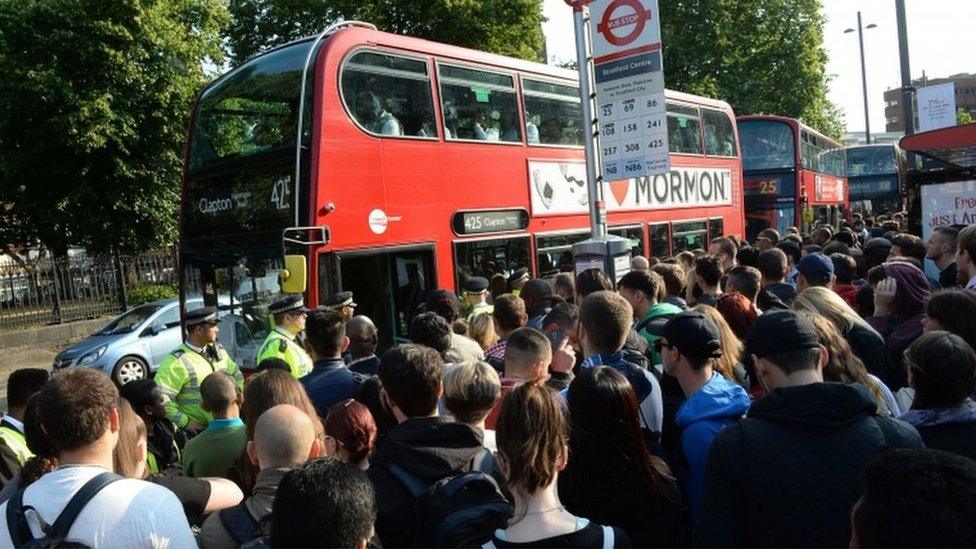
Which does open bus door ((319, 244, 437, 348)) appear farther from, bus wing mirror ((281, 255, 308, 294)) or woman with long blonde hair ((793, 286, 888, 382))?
woman with long blonde hair ((793, 286, 888, 382))

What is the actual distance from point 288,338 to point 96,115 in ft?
54.6

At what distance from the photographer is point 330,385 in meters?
4.27

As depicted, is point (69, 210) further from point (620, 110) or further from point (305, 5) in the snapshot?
point (620, 110)

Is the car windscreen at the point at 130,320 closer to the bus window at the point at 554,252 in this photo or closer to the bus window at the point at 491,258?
the bus window at the point at 491,258

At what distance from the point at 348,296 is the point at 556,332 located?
244 centimetres

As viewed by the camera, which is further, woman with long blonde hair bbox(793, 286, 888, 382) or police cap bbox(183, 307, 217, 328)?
police cap bbox(183, 307, 217, 328)

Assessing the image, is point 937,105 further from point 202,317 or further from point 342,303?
point 202,317

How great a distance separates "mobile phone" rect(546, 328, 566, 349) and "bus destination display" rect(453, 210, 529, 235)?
4.02m

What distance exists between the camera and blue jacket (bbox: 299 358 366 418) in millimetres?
4207

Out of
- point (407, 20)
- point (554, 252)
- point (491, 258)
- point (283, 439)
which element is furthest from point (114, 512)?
point (407, 20)

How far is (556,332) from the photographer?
14.3 ft

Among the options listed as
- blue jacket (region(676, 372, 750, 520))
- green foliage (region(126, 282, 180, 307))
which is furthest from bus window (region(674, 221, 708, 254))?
green foliage (region(126, 282, 180, 307))

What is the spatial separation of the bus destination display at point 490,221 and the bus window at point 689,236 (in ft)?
12.9

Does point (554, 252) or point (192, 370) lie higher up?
point (554, 252)
